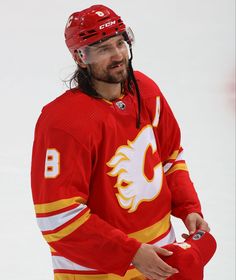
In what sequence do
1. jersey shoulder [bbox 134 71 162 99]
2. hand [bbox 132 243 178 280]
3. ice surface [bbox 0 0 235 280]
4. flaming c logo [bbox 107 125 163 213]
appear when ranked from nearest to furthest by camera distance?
1. hand [bbox 132 243 178 280]
2. flaming c logo [bbox 107 125 163 213]
3. jersey shoulder [bbox 134 71 162 99]
4. ice surface [bbox 0 0 235 280]

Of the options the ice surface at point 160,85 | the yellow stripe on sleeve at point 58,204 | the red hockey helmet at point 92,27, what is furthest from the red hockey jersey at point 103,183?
the ice surface at point 160,85

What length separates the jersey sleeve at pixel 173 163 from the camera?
193cm

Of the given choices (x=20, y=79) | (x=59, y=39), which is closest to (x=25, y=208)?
(x=20, y=79)

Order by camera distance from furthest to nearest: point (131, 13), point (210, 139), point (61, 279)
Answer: point (131, 13) → point (210, 139) → point (61, 279)

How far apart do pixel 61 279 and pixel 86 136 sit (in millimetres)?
366

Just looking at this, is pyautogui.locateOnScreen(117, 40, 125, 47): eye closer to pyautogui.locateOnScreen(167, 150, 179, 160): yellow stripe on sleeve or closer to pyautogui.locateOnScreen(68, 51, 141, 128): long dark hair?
pyautogui.locateOnScreen(68, 51, 141, 128): long dark hair

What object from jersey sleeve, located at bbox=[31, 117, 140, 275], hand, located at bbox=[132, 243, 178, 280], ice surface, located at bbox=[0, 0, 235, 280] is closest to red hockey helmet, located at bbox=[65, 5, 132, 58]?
jersey sleeve, located at bbox=[31, 117, 140, 275]

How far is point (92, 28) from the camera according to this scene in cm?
176

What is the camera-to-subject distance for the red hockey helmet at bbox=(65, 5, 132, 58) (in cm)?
177

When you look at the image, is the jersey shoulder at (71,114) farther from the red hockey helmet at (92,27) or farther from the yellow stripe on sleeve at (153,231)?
the yellow stripe on sleeve at (153,231)

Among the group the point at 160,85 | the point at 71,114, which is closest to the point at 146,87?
the point at 71,114

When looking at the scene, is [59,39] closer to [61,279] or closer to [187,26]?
[187,26]

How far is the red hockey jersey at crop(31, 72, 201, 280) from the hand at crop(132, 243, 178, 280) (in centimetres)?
2

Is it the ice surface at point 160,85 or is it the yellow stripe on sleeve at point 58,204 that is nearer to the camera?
the yellow stripe on sleeve at point 58,204
